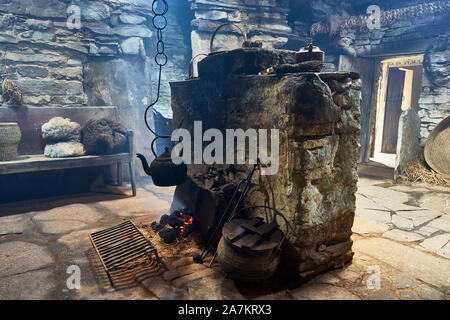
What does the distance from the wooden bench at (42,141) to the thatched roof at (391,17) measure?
5096 mm

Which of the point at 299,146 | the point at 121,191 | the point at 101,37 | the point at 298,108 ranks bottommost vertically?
the point at 121,191

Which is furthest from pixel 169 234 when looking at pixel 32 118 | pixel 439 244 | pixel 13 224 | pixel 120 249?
pixel 32 118

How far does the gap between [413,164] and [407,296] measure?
4640mm

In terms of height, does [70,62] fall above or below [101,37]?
below

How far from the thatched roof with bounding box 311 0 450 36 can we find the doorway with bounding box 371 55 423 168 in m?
3.41

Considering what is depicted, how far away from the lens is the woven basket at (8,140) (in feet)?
14.1

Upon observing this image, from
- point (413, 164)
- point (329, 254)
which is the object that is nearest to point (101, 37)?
point (329, 254)

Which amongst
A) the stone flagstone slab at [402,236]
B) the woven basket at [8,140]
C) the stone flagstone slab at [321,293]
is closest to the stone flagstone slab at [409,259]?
the stone flagstone slab at [402,236]

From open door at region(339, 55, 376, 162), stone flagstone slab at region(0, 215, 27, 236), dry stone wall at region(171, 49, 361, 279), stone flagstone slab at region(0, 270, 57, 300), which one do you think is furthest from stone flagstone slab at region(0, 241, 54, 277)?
open door at region(339, 55, 376, 162)

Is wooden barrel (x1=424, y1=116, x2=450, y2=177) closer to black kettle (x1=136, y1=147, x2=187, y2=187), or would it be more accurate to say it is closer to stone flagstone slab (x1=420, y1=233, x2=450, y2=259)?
stone flagstone slab (x1=420, y1=233, x2=450, y2=259)

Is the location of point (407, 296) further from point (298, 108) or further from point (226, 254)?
point (298, 108)

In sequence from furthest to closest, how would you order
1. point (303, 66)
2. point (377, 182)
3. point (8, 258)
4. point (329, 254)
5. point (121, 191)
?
1. point (377, 182)
2. point (121, 191)
3. point (8, 258)
4. point (329, 254)
5. point (303, 66)

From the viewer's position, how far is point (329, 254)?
2.59 meters

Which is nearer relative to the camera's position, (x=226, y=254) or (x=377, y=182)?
(x=226, y=254)
